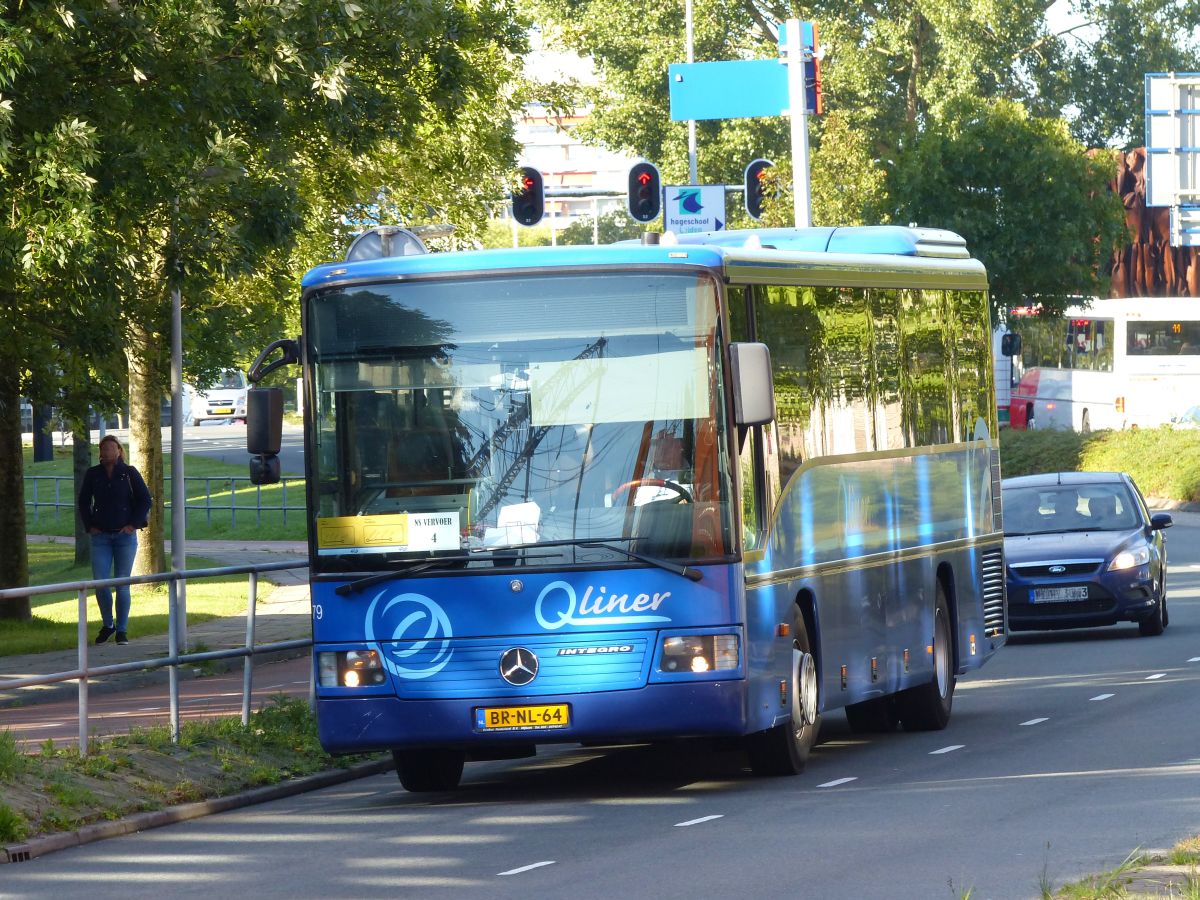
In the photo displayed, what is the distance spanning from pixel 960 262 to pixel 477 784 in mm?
5930

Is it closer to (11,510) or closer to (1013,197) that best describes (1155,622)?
(11,510)

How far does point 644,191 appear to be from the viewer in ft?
95.7

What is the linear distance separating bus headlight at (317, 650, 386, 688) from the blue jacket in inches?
433

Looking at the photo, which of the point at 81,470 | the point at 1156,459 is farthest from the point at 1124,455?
the point at 81,470

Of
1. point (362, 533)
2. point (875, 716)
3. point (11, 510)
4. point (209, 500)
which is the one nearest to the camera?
point (362, 533)

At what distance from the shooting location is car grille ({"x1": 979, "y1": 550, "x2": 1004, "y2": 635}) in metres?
16.6

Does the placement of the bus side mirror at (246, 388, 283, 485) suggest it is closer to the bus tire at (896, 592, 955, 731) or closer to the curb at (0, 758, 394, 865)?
the curb at (0, 758, 394, 865)

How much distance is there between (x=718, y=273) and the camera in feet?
37.7

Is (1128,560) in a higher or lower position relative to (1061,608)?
higher

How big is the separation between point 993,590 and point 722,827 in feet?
22.5

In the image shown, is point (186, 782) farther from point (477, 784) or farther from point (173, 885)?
point (173, 885)

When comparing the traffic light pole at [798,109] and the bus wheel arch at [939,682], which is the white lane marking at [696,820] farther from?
the traffic light pole at [798,109]

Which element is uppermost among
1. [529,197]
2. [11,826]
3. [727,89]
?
[727,89]

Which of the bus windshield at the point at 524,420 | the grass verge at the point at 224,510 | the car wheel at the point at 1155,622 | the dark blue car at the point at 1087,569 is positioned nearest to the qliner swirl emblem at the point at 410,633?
the bus windshield at the point at 524,420
